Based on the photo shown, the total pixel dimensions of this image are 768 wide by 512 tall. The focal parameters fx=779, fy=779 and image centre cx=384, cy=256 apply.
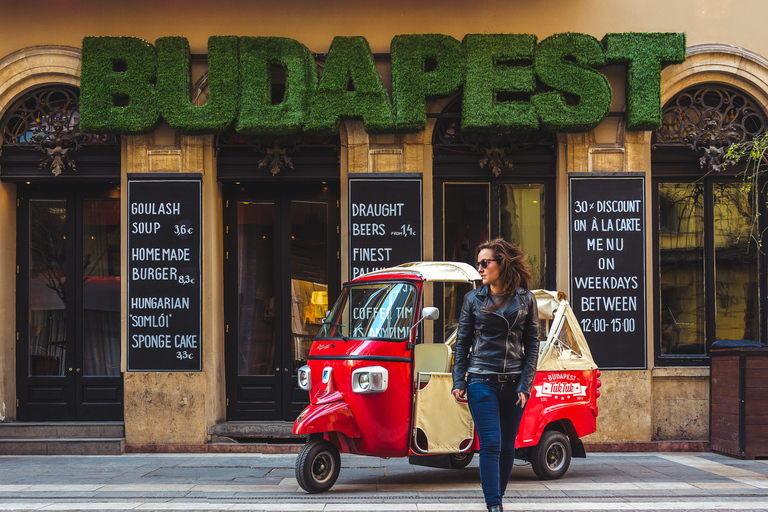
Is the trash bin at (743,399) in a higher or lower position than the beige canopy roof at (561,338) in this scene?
lower

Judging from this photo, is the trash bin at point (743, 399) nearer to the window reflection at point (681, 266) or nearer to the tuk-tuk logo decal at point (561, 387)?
the window reflection at point (681, 266)

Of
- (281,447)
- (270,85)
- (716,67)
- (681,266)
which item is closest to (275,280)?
(281,447)

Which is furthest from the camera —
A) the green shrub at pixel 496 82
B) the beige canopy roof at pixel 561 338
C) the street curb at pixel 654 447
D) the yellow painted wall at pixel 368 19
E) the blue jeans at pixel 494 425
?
the yellow painted wall at pixel 368 19

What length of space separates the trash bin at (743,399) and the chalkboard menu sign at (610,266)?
3.80ft

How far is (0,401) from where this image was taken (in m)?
11.5

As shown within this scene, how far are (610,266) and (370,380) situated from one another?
5.17 metres

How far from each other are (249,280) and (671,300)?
6484 mm

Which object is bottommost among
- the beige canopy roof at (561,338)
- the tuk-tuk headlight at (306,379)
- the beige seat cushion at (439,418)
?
the beige seat cushion at (439,418)

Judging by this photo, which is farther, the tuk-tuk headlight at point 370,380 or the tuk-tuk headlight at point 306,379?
the tuk-tuk headlight at point 306,379

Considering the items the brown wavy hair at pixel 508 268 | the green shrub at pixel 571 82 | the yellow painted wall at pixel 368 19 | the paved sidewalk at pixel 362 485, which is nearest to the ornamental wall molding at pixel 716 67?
the yellow painted wall at pixel 368 19

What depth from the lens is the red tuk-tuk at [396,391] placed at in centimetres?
758

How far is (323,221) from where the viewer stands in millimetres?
12125

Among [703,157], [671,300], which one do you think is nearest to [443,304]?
[671,300]

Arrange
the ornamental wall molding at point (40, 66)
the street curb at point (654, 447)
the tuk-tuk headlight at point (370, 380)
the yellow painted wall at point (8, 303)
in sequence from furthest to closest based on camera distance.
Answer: the yellow painted wall at point (8, 303) < the ornamental wall molding at point (40, 66) < the street curb at point (654, 447) < the tuk-tuk headlight at point (370, 380)
